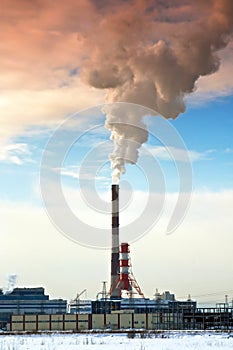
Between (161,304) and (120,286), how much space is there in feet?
27.8

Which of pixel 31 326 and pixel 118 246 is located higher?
pixel 118 246

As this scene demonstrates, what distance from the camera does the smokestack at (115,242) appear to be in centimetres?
10881

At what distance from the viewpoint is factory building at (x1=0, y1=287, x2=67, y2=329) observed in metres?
145

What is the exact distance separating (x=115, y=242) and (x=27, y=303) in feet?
150

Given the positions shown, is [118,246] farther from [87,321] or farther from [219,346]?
[219,346]

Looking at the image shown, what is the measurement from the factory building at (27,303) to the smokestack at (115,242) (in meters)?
27.4

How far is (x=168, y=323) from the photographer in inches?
3765

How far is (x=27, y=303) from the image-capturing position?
14912 centimetres

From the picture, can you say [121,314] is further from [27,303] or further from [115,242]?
[27,303]

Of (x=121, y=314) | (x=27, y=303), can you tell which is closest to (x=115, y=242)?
(x=121, y=314)

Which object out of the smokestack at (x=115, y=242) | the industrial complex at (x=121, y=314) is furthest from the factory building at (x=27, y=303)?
the smokestack at (x=115, y=242)

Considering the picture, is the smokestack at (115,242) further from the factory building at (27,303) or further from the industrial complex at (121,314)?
the factory building at (27,303)

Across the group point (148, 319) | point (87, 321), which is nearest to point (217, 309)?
point (148, 319)

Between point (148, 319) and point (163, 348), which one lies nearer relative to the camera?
point (163, 348)
